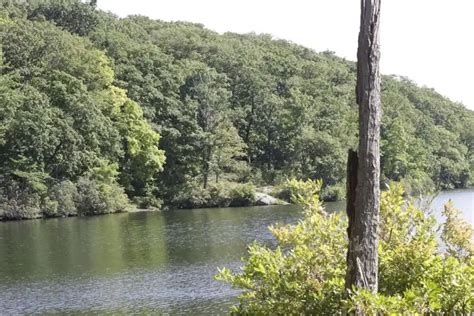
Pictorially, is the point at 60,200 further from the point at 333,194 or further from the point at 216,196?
the point at 333,194

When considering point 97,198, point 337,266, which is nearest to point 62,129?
point 97,198

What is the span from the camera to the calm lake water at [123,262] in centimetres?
2123

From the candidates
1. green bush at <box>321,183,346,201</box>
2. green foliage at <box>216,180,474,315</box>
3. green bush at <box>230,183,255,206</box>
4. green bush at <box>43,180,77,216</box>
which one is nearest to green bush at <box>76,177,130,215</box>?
green bush at <box>43,180,77,216</box>

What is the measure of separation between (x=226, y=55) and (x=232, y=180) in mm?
23578

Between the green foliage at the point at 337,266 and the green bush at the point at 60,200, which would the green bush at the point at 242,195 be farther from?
the green foliage at the point at 337,266

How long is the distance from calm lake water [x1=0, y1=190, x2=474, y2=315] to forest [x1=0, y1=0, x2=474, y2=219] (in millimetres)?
7034

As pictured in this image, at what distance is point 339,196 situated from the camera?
205 ft

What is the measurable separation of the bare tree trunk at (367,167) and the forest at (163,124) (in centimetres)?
3690

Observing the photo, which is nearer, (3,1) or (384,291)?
(384,291)

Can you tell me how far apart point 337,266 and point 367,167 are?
1.55 meters

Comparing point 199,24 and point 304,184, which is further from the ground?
point 199,24

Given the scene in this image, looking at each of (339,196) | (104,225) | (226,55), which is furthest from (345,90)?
(104,225)

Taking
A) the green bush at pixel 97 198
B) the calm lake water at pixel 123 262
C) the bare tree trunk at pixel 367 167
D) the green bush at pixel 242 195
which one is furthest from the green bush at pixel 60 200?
the bare tree trunk at pixel 367 167

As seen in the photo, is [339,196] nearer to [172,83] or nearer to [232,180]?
[232,180]
